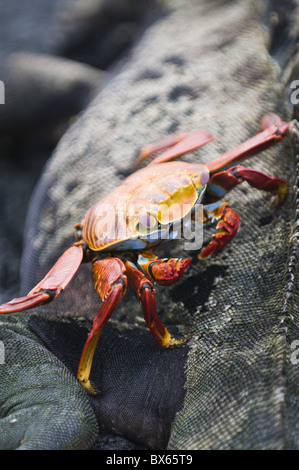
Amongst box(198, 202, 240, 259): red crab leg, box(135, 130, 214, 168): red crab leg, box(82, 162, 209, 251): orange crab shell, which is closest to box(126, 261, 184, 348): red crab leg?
box(82, 162, 209, 251): orange crab shell

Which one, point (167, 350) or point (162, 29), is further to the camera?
point (162, 29)

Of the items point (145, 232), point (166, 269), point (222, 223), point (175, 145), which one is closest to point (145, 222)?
point (145, 232)

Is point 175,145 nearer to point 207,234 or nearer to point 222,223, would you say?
point 207,234

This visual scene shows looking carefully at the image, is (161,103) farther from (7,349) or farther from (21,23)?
(21,23)

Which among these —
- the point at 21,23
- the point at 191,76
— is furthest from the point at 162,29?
the point at 21,23

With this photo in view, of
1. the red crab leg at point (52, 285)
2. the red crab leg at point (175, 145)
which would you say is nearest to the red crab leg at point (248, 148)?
the red crab leg at point (175, 145)
